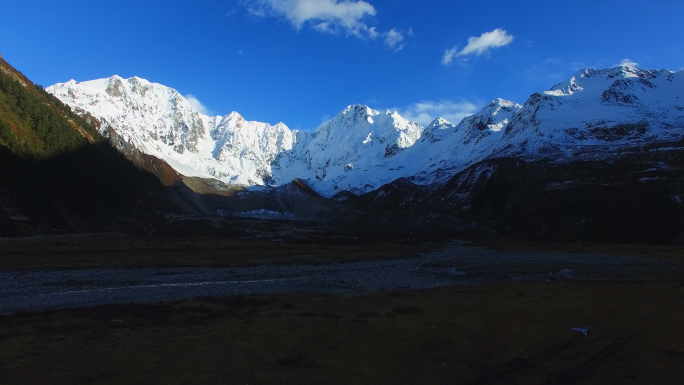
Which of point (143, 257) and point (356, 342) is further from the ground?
point (356, 342)

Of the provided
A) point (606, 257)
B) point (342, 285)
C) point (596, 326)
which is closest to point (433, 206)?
point (606, 257)

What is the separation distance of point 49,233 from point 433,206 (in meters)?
133

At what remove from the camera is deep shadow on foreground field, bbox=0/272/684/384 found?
1359 cm

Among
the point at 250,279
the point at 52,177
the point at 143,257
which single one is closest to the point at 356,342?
the point at 250,279

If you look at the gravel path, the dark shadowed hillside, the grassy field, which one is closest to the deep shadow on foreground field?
the gravel path

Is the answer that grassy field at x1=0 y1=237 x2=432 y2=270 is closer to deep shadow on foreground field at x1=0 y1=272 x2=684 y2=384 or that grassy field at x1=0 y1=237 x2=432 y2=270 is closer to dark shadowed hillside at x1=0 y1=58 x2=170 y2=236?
deep shadow on foreground field at x1=0 y1=272 x2=684 y2=384

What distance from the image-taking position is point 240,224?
5404 inches

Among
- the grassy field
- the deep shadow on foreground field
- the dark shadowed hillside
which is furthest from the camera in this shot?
the dark shadowed hillside

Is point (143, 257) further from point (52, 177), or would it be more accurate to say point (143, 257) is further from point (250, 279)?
point (52, 177)

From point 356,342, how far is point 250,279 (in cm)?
2595

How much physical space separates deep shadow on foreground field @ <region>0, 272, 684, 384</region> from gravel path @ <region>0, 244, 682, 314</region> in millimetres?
5436

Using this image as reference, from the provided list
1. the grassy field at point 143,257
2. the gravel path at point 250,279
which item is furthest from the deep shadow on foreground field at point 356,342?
the grassy field at point 143,257

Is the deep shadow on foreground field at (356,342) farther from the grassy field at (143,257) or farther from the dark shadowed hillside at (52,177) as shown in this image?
the dark shadowed hillside at (52,177)

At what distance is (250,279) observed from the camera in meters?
41.1
